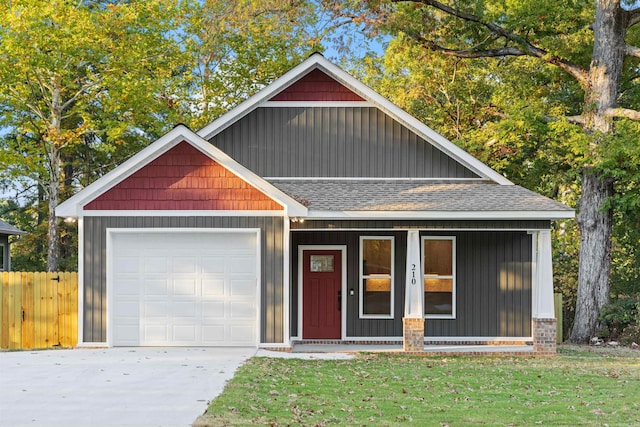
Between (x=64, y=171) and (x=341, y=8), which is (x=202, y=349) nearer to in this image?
(x=341, y=8)

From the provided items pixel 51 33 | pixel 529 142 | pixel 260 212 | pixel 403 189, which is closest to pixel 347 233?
pixel 403 189

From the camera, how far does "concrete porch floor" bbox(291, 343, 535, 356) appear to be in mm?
15930

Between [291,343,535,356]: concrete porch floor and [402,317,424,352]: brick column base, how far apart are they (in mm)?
226

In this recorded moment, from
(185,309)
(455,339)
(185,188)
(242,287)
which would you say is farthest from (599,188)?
(185,309)

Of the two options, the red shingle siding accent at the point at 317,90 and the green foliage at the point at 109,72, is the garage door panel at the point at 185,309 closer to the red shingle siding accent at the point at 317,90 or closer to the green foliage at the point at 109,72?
the red shingle siding accent at the point at 317,90

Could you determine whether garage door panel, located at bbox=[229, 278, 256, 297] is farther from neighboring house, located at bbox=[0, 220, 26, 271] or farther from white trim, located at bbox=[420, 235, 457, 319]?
neighboring house, located at bbox=[0, 220, 26, 271]

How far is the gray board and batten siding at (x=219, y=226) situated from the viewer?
1531 cm

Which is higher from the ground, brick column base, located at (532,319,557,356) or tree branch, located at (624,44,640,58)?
tree branch, located at (624,44,640,58)

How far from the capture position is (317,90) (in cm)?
1816

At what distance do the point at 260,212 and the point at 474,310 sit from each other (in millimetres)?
5641

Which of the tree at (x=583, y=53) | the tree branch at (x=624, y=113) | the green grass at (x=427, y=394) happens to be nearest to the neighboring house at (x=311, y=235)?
the green grass at (x=427, y=394)

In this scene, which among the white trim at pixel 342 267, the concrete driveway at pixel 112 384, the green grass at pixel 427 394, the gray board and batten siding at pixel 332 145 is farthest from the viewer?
the gray board and batten siding at pixel 332 145

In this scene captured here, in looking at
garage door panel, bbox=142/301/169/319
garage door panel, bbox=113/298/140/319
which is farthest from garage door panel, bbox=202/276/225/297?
garage door panel, bbox=113/298/140/319

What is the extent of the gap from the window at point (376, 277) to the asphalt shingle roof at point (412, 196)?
4.29 ft
